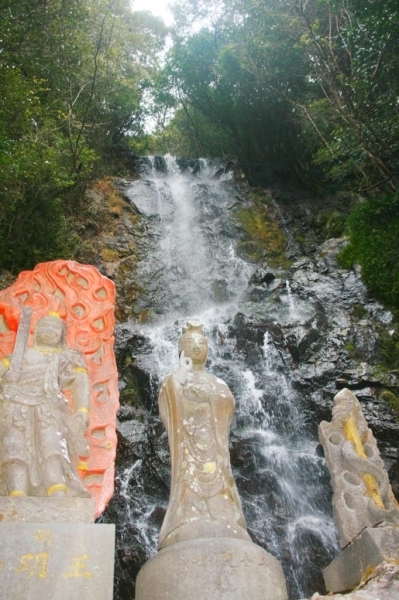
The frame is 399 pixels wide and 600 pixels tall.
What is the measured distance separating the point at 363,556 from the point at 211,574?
5.42 feet

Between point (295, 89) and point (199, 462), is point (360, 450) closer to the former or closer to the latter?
point (199, 462)

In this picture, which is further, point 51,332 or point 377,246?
point 377,246

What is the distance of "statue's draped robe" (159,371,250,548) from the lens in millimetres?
4441

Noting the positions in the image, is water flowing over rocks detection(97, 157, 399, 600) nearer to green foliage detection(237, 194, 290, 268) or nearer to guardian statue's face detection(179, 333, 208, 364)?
green foliage detection(237, 194, 290, 268)

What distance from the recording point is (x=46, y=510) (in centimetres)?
408

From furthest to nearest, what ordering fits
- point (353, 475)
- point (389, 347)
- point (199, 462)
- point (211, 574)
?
1. point (389, 347)
2. point (353, 475)
3. point (199, 462)
4. point (211, 574)

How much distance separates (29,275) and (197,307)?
8.57m

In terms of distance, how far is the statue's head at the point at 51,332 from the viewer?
5.65 metres

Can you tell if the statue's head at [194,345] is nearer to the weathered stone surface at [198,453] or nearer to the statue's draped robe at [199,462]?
the weathered stone surface at [198,453]

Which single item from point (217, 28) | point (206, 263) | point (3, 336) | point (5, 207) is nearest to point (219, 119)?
point (217, 28)

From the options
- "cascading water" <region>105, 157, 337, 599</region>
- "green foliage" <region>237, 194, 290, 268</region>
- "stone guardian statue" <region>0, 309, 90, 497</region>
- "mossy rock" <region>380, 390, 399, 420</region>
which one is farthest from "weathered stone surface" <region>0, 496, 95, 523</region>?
"green foliage" <region>237, 194, 290, 268</region>

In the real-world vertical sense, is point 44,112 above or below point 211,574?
above

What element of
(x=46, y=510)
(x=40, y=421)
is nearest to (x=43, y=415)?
(x=40, y=421)

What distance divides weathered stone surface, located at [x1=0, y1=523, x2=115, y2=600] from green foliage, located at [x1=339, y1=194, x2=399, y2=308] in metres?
10.6
